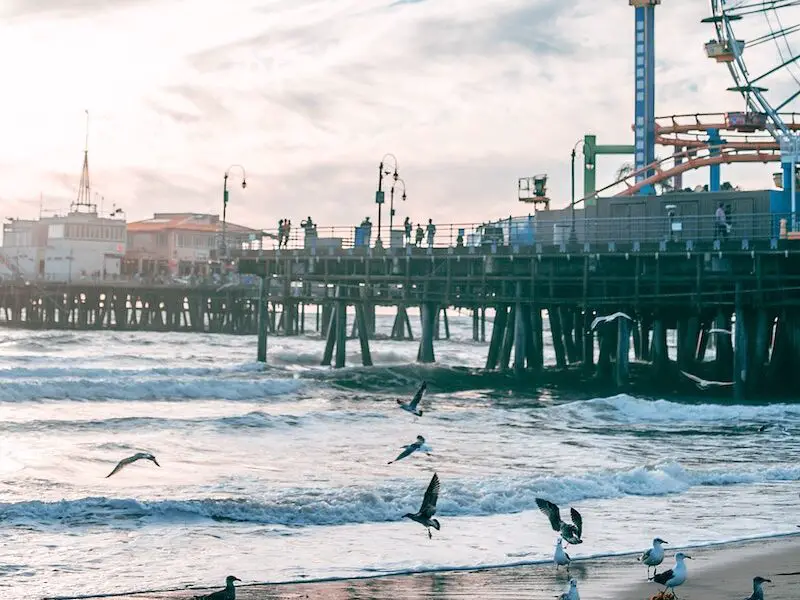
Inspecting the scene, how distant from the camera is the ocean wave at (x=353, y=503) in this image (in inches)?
758

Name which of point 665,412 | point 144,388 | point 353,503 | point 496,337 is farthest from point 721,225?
point 353,503

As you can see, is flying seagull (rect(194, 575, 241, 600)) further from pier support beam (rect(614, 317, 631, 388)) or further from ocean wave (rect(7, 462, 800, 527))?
pier support beam (rect(614, 317, 631, 388))

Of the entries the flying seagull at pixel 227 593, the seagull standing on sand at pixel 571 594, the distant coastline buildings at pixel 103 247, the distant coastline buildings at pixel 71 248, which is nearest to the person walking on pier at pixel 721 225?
the seagull standing on sand at pixel 571 594

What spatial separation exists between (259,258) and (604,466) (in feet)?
108

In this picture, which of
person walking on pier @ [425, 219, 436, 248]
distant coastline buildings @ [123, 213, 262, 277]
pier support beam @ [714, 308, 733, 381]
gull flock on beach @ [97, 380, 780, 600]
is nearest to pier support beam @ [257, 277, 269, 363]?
person walking on pier @ [425, 219, 436, 248]

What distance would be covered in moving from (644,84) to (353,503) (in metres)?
48.3

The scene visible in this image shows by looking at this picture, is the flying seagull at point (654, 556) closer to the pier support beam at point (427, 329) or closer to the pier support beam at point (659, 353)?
the pier support beam at point (659, 353)

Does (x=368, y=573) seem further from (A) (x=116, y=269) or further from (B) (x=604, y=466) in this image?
(A) (x=116, y=269)

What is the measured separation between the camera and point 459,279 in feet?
161

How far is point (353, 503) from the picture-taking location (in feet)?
66.4

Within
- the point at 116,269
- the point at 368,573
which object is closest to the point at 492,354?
the point at 368,573

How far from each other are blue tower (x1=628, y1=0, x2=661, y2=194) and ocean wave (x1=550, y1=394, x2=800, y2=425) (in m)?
26.2

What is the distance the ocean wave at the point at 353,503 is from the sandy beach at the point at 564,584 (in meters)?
4.20

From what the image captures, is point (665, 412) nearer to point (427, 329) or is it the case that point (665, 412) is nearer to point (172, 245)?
point (427, 329)
